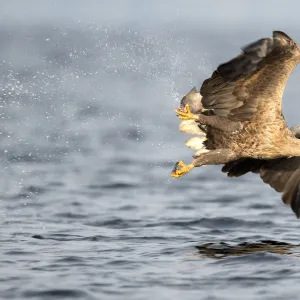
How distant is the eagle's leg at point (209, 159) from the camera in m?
12.5

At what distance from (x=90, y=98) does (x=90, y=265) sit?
16375mm

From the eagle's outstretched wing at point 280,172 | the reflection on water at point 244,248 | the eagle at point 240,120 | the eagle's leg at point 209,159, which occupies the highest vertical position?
the eagle at point 240,120

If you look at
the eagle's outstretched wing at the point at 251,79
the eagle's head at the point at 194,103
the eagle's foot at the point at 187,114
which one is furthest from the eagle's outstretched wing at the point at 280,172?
the eagle's foot at the point at 187,114

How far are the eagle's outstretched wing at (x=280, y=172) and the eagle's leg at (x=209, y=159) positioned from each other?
612mm

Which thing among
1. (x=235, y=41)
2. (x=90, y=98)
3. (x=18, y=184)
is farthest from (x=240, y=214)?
(x=235, y=41)

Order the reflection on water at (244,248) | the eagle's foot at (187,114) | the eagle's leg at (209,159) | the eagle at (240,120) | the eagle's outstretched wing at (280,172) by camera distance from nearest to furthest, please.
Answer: the eagle at (240,120), the eagle's foot at (187,114), the reflection on water at (244,248), the eagle's leg at (209,159), the eagle's outstretched wing at (280,172)

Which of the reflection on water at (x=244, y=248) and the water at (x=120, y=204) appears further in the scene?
the reflection on water at (x=244, y=248)

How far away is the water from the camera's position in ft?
36.5

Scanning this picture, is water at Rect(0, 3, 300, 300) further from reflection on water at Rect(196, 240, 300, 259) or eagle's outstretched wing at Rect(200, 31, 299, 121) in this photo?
eagle's outstretched wing at Rect(200, 31, 299, 121)

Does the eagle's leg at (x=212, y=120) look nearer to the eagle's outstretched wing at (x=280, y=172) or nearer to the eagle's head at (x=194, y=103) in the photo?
the eagle's head at (x=194, y=103)

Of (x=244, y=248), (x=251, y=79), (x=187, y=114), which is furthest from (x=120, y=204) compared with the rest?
(x=251, y=79)

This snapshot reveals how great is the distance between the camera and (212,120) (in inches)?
485

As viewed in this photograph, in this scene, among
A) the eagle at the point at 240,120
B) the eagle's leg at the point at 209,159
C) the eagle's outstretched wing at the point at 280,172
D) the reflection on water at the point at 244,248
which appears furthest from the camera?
the eagle's outstretched wing at the point at 280,172

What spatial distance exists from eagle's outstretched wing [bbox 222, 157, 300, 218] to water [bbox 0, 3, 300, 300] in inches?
21.9
